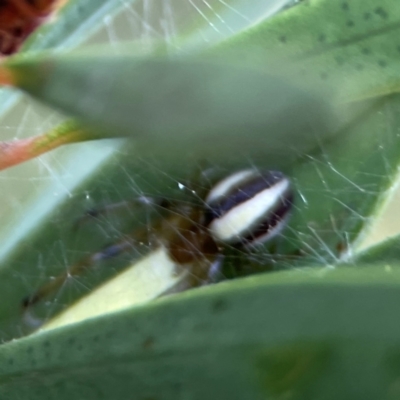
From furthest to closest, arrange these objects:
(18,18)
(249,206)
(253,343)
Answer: (18,18)
(249,206)
(253,343)

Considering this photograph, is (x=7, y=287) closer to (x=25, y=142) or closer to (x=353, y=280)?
(x=25, y=142)

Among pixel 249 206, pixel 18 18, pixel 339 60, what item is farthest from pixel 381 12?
pixel 18 18

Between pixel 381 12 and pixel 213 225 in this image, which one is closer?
pixel 381 12

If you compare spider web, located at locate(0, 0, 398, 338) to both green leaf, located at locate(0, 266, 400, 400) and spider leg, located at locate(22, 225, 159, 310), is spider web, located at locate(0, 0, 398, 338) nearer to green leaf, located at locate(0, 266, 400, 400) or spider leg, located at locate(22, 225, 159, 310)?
spider leg, located at locate(22, 225, 159, 310)

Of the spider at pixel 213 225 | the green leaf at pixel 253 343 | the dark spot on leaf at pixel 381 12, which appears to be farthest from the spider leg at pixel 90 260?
the dark spot on leaf at pixel 381 12

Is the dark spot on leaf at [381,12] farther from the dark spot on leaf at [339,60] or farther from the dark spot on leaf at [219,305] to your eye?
the dark spot on leaf at [219,305]

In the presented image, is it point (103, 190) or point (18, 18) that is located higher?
point (18, 18)

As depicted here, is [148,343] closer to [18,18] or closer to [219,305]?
[219,305]
